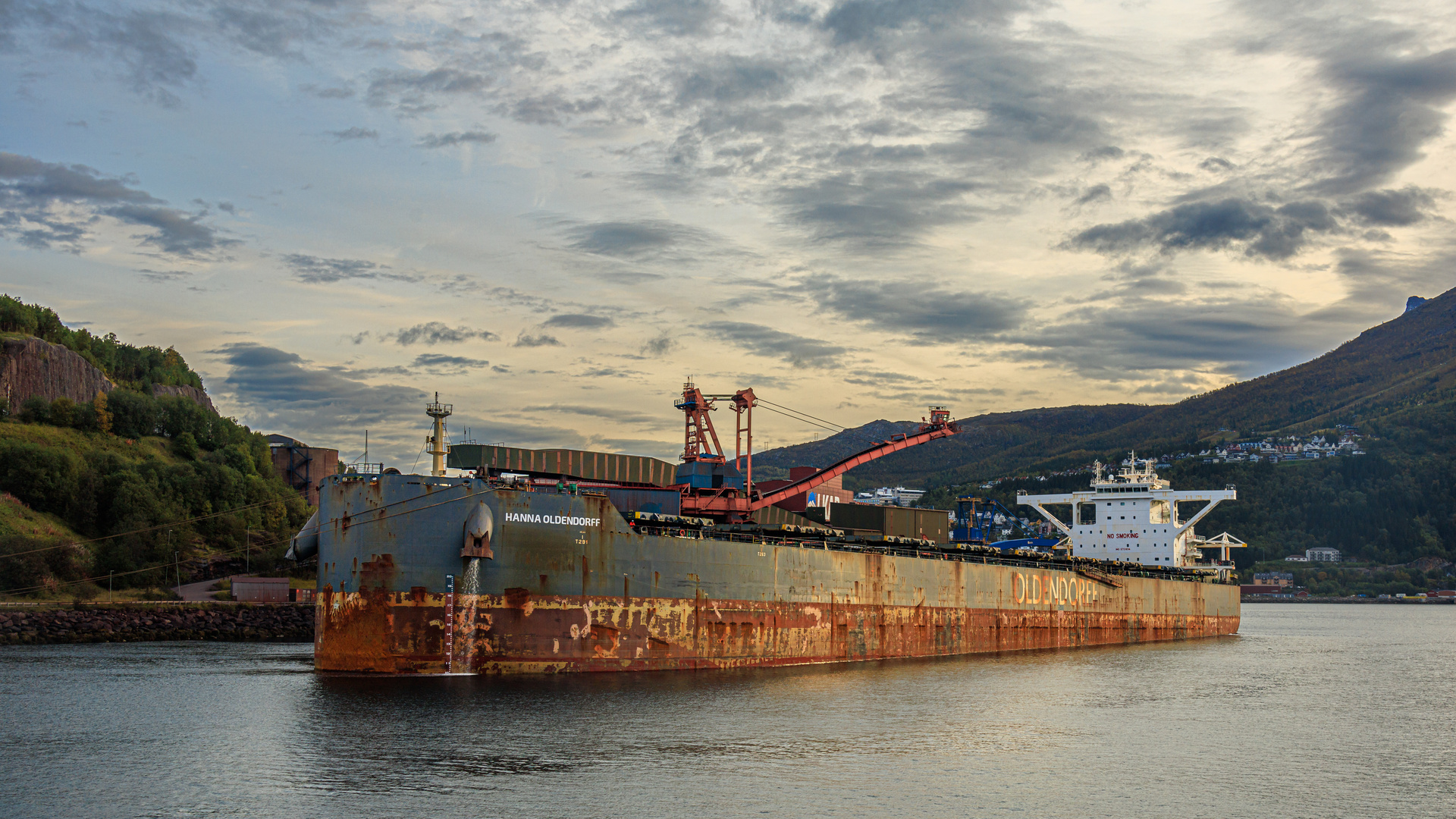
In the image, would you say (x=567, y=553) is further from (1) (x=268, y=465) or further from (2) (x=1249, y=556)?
(2) (x=1249, y=556)

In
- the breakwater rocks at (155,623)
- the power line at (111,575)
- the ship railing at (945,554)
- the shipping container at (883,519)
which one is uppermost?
the shipping container at (883,519)

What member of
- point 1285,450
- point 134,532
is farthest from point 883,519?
point 1285,450

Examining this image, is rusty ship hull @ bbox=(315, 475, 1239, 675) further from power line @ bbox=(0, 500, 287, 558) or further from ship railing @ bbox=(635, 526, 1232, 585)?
power line @ bbox=(0, 500, 287, 558)

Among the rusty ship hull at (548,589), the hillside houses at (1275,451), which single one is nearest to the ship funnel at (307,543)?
the rusty ship hull at (548,589)

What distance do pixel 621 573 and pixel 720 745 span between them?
8685 millimetres

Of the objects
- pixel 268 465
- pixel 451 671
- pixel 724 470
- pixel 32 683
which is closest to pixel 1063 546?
pixel 724 470

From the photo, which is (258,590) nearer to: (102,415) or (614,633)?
(102,415)

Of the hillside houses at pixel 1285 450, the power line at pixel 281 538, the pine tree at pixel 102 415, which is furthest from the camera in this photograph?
the hillside houses at pixel 1285 450

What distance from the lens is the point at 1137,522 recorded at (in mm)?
57719

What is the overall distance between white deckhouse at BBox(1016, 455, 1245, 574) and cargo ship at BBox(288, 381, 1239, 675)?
18.0m

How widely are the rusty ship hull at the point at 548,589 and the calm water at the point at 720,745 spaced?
3.38ft

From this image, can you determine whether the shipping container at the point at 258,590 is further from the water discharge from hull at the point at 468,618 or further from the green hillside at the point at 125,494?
the water discharge from hull at the point at 468,618

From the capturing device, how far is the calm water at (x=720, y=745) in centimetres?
1641

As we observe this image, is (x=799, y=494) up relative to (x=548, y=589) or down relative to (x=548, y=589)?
up
